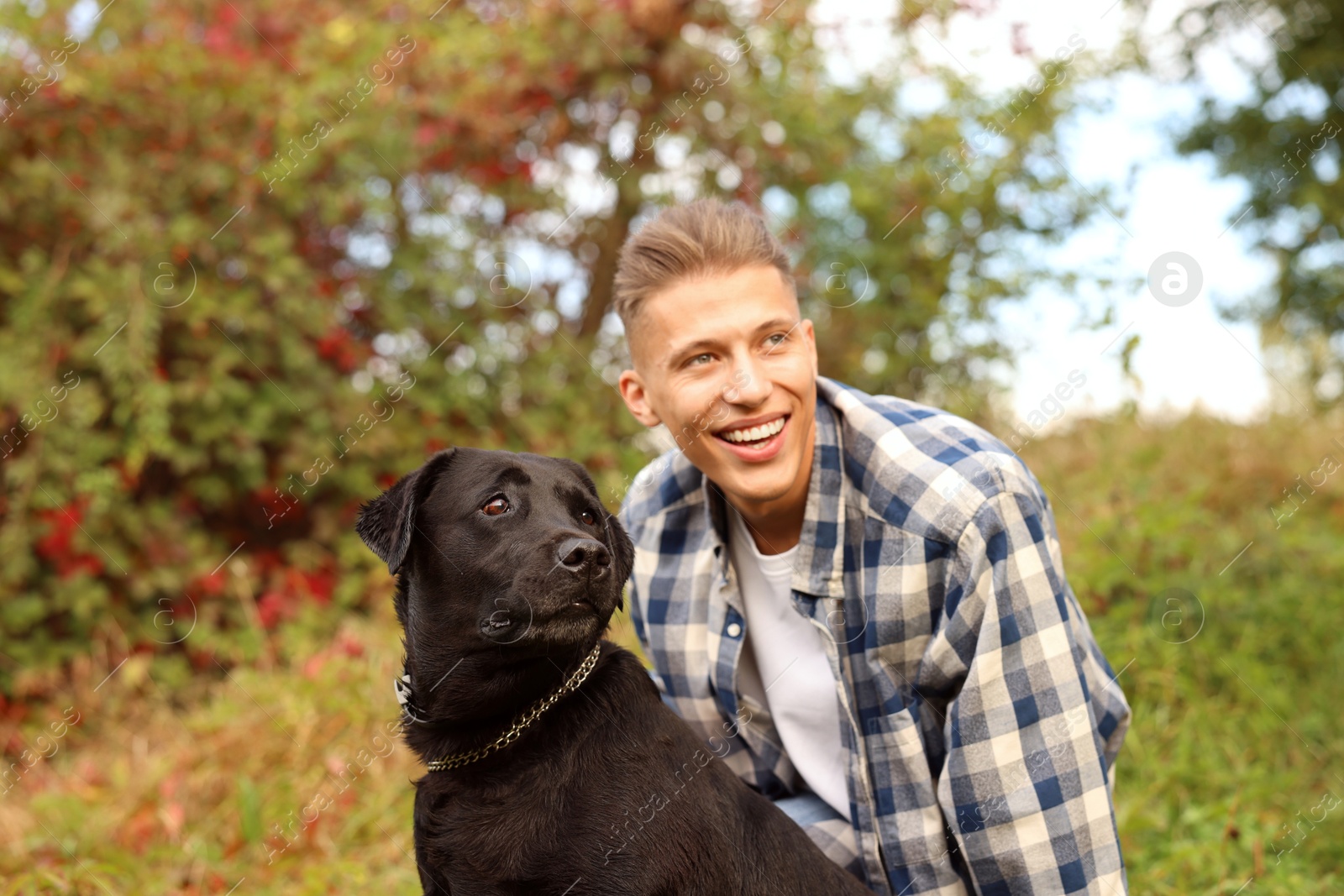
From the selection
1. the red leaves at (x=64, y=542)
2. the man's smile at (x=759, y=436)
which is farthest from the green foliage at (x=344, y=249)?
the man's smile at (x=759, y=436)

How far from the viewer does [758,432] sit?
2660 millimetres

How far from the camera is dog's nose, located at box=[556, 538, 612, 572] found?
2123mm

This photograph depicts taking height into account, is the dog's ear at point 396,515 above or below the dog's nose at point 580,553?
above

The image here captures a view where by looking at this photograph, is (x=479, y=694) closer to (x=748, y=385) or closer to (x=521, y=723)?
(x=521, y=723)

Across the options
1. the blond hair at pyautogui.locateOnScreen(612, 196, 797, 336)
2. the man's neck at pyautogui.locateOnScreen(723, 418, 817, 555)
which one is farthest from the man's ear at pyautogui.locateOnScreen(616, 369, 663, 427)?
the man's neck at pyautogui.locateOnScreen(723, 418, 817, 555)

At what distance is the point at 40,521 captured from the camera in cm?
500

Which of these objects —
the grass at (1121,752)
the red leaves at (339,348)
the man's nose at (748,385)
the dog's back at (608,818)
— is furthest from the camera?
the red leaves at (339,348)

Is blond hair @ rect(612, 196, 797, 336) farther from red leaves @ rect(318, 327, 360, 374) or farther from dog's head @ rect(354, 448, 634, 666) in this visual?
red leaves @ rect(318, 327, 360, 374)

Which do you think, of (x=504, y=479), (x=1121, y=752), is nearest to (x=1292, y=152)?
(x=1121, y=752)

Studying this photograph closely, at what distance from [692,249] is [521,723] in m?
1.31

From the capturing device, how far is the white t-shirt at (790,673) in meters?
2.80

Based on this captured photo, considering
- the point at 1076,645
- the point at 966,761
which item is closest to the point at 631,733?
the point at 966,761

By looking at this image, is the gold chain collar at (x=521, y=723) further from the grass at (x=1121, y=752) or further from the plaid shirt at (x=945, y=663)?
the grass at (x=1121, y=752)

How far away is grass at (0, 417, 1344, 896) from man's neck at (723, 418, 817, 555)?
1.93 ft
